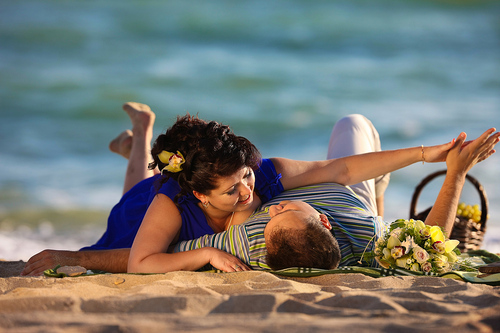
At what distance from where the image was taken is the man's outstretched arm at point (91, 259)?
3.01 metres

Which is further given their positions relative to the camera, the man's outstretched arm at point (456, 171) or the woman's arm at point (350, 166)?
the woman's arm at point (350, 166)

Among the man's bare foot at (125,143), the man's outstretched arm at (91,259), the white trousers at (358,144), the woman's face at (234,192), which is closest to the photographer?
the woman's face at (234,192)

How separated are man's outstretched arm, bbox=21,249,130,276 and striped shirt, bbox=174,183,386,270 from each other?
0.45m

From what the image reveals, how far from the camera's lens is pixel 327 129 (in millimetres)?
10578

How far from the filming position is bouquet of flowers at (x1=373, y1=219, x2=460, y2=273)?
2568mm

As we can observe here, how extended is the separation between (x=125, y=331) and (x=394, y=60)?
11.8m

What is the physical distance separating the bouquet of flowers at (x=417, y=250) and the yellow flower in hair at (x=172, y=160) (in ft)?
3.95

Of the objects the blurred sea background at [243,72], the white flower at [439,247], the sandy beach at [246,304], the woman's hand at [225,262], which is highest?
the blurred sea background at [243,72]

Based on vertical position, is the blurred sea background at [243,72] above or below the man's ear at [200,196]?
above

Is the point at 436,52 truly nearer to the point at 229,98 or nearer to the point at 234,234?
the point at 229,98

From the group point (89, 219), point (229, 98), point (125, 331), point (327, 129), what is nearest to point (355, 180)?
point (125, 331)

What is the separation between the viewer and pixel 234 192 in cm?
270

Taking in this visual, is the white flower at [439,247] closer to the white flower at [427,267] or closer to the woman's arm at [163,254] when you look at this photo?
the white flower at [427,267]

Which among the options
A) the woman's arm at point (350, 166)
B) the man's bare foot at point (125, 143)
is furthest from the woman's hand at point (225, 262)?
the man's bare foot at point (125, 143)
